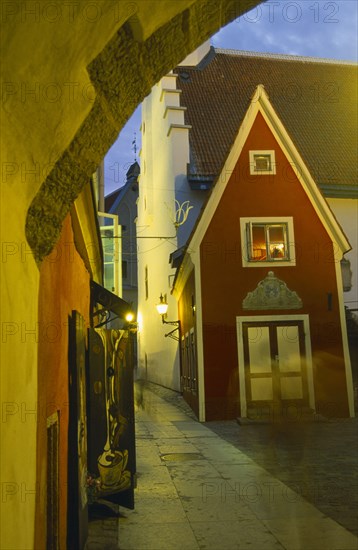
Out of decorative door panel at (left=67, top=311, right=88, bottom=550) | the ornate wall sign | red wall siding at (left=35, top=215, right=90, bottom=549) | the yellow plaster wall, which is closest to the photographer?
the yellow plaster wall

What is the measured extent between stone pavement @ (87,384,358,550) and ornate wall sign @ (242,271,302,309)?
156 inches

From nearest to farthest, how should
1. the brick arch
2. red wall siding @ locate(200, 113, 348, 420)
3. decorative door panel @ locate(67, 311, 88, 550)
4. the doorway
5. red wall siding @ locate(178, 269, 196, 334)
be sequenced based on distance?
the brick arch
decorative door panel @ locate(67, 311, 88, 550)
the doorway
red wall siding @ locate(200, 113, 348, 420)
red wall siding @ locate(178, 269, 196, 334)

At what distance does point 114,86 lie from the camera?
322 centimetres

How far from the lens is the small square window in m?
16.3

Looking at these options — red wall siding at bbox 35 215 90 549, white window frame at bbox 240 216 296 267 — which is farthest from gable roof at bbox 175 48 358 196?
red wall siding at bbox 35 215 90 549

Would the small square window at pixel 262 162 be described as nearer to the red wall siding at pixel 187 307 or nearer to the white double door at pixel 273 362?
the red wall siding at pixel 187 307

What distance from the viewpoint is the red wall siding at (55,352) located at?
3.27m

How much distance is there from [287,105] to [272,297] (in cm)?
1225

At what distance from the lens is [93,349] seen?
633 centimetres

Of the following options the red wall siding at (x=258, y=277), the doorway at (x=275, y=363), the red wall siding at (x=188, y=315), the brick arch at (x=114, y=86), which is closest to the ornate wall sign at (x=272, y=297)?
the red wall siding at (x=258, y=277)

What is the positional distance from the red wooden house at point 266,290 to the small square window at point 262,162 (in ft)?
0.10

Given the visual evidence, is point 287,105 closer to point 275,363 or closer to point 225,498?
point 275,363

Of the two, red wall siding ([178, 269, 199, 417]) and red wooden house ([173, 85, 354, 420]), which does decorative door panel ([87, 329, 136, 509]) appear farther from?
red wall siding ([178, 269, 199, 417])

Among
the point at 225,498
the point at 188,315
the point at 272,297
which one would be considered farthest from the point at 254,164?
the point at 225,498
